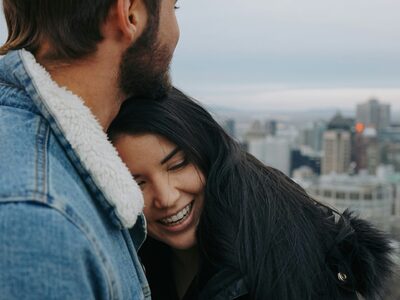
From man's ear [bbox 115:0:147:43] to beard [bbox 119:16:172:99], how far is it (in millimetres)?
13

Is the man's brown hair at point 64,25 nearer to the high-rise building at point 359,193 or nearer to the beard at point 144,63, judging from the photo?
the beard at point 144,63

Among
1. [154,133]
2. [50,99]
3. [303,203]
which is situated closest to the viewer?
[50,99]

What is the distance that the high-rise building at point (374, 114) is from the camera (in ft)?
145

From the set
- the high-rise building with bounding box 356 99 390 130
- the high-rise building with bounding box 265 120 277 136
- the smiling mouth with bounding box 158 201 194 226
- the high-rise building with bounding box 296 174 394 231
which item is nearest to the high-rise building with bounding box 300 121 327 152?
the high-rise building with bounding box 265 120 277 136

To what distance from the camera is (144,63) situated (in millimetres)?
937

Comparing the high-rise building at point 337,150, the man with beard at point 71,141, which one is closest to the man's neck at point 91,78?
the man with beard at point 71,141

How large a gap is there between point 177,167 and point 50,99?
0.64 meters

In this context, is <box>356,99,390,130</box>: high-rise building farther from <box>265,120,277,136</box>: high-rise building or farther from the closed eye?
the closed eye

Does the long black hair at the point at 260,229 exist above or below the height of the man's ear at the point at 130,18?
below

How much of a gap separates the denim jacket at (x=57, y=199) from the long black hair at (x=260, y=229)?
505mm

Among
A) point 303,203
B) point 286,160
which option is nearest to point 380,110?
point 286,160

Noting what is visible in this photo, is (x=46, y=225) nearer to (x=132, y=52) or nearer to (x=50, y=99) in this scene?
(x=50, y=99)

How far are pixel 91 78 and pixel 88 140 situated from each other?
0.10 meters

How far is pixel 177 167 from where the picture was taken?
1.43m
